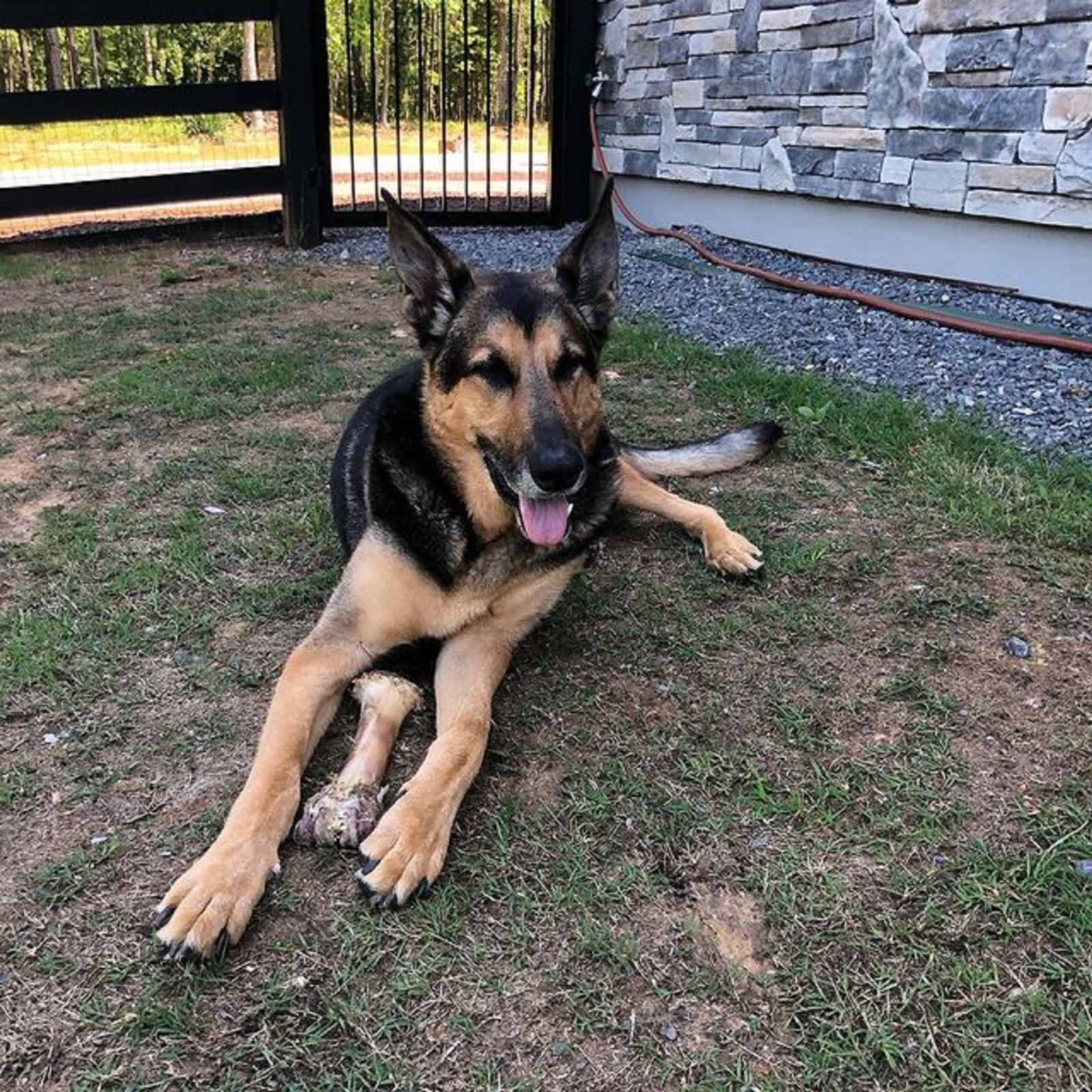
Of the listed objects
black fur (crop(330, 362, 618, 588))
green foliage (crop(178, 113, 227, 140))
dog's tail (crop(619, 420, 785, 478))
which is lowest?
dog's tail (crop(619, 420, 785, 478))

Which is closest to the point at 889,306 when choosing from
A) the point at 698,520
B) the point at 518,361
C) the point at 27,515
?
the point at 698,520

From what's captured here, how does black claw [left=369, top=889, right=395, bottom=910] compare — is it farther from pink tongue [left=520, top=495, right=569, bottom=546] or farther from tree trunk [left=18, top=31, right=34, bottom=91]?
tree trunk [left=18, top=31, right=34, bottom=91]

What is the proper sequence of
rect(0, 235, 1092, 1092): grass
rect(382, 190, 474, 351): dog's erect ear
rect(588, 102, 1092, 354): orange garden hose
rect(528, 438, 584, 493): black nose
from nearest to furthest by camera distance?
rect(0, 235, 1092, 1092): grass, rect(528, 438, 584, 493): black nose, rect(382, 190, 474, 351): dog's erect ear, rect(588, 102, 1092, 354): orange garden hose

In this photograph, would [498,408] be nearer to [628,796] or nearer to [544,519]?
[544,519]

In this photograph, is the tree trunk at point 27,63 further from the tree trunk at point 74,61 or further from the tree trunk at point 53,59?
the tree trunk at point 74,61

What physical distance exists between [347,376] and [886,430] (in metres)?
3.04

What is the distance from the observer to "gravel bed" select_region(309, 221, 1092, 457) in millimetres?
4852

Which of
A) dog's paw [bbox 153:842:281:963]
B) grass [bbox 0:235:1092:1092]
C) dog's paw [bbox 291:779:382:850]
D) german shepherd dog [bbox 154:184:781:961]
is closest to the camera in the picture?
grass [bbox 0:235:1092:1092]

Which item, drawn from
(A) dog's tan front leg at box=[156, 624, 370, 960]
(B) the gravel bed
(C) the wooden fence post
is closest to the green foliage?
(C) the wooden fence post

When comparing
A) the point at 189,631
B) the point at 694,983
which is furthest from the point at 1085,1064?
the point at 189,631

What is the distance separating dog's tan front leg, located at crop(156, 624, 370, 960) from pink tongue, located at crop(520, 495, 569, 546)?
1.92 ft

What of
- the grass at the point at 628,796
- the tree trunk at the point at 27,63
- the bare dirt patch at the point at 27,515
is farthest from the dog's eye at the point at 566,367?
the tree trunk at the point at 27,63

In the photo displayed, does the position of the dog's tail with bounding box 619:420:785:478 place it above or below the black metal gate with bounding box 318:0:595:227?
below

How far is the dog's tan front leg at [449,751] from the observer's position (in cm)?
206
